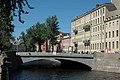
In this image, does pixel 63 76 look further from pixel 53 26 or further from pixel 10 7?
pixel 53 26

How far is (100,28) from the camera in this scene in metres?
104

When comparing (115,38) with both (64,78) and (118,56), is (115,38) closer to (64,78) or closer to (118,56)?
(118,56)

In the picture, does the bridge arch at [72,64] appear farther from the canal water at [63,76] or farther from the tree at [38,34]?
the tree at [38,34]

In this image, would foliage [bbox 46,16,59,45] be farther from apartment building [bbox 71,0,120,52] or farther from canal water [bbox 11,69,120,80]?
canal water [bbox 11,69,120,80]

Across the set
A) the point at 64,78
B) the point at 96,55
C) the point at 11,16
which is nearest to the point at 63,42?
the point at 96,55

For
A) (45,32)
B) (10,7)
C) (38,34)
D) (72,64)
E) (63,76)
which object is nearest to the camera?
(10,7)

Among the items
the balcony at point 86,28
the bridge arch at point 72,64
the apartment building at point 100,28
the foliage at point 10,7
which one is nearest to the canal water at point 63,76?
the bridge arch at point 72,64

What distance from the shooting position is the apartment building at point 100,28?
303 feet

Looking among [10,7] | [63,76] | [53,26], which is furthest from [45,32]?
[10,7]

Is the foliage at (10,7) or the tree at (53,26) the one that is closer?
the foliage at (10,7)

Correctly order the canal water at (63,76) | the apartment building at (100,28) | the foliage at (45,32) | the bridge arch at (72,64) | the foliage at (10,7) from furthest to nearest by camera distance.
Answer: the foliage at (45,32) < the apartment building at (100,28) < the bridge arch at (72,64) < the canal water at (63,76) < the foliage at (10,7)

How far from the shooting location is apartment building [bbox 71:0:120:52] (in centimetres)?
9231

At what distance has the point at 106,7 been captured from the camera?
330 ft

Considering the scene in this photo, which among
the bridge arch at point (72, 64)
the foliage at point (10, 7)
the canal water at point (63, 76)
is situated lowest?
the canal water at point (63, 76)
